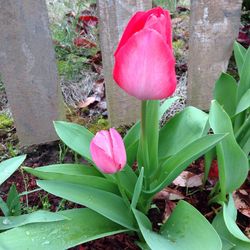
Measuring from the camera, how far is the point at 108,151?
2.55ft

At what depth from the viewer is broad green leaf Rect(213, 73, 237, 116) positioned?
122 centimetres

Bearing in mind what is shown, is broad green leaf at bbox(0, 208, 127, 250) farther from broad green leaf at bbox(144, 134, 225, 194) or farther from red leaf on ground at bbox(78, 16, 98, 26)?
red leaf on ground at bbox(78, 16, 98, 26)

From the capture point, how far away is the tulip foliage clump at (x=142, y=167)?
2.41 feet

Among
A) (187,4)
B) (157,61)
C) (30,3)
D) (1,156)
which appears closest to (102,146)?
(157,61)

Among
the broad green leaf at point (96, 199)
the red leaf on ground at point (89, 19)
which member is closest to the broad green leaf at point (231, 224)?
the broad green leaf at point (96, 199)

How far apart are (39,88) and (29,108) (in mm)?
87

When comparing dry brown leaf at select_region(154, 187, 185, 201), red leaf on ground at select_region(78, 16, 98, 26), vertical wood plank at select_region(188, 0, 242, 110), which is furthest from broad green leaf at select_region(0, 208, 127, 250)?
red leaf on ground at select_region(78, 16, 98, 26)

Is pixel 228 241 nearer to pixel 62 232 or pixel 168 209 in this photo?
pixel 168 209

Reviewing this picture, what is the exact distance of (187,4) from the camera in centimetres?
259

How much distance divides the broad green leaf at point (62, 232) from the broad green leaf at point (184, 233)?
0.10 meters

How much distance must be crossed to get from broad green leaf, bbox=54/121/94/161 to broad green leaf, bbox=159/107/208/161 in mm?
211

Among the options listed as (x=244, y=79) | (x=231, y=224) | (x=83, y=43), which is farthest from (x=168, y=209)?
(x=83, y=43)

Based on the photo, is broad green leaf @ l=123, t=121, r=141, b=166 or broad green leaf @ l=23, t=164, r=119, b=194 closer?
broad green leaf @ l=23, t=164, r=119, b=194

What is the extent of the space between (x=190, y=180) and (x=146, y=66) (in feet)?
2.25
